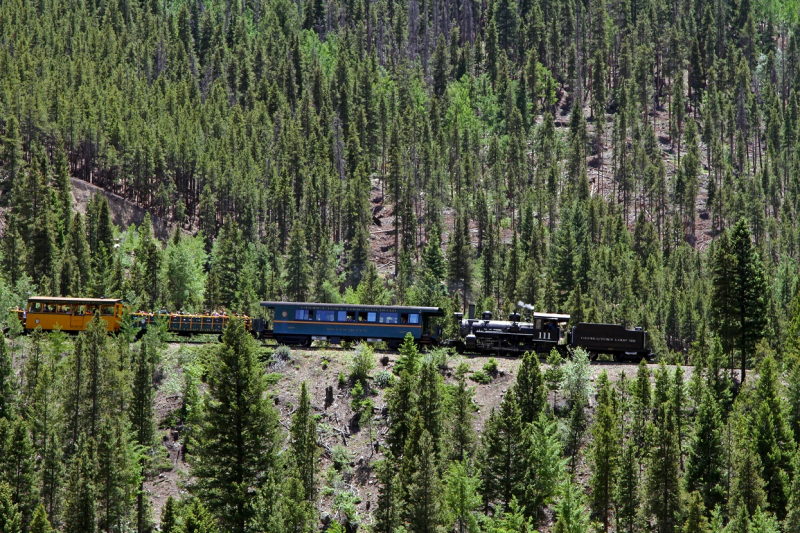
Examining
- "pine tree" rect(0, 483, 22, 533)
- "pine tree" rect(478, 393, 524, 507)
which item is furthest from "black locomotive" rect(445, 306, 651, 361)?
"pine tree" rect(0, 483, 22, 533)

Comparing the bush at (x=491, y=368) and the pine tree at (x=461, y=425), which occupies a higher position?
the bush at (x=491, y=368)

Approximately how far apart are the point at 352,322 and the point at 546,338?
1446 centimetres

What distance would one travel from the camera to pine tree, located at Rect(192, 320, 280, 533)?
1618 inches

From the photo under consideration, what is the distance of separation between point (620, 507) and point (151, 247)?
62286 mm

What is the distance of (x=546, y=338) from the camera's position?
65188mm

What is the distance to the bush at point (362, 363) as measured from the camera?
61500mm

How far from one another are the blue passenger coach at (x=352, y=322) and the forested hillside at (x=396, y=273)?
8.93 feet

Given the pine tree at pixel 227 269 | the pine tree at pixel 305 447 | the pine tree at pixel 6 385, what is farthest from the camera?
the pine tree at pixel 227 269

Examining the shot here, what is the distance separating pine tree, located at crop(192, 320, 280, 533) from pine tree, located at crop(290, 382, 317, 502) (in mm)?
9345

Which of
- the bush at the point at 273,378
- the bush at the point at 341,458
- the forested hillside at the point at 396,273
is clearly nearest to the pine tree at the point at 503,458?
the forested hillside at the point at 396,273

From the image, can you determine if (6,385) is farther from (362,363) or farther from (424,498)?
(424,498)

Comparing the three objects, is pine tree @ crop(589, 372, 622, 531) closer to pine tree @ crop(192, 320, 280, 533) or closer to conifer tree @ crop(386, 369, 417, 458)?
conifer tree @ crop(386, 369, 417, 458)

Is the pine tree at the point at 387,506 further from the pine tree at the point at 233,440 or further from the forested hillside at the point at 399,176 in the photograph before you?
the forested hillside at the point at 399,176

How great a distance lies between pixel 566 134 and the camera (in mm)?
174750
